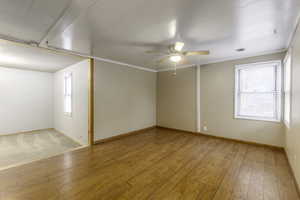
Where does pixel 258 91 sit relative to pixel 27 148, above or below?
above

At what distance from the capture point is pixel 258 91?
3.46 meters

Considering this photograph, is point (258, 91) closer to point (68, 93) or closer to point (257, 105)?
point (257, 105)

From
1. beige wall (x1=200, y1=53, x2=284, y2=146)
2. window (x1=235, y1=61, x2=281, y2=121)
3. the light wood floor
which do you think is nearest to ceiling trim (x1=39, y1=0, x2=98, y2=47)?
the light wood floor

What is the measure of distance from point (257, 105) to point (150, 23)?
3.52 metres

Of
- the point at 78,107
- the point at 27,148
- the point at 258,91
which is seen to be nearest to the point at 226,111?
the point at 258,91

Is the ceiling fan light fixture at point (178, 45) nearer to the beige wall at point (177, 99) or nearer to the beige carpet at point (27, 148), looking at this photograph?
the beige wall at point (177, 99)

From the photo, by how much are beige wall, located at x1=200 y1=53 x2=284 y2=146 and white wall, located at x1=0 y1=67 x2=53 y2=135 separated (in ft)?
20.1

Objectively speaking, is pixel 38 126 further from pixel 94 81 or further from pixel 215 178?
pixel 215 178

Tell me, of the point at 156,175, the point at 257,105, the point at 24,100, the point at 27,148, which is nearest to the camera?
the point at 156,175

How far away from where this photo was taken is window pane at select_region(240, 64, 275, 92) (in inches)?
129

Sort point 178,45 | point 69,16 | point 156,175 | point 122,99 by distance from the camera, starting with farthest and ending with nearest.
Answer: point 122,99 < point 178,45 < point 156,175 < point 69,16

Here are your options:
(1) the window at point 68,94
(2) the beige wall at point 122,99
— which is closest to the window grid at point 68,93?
(1) the window at point 68,94

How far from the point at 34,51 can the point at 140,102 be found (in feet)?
10.7

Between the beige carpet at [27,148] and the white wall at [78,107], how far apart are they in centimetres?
33
